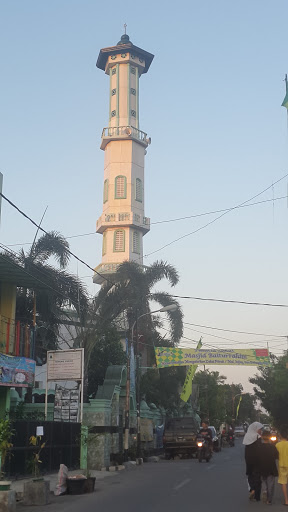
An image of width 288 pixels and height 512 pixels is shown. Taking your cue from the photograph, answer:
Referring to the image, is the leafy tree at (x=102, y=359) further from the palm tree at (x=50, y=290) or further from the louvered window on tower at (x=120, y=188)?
the louvered window on tower at (x=120, y=188)

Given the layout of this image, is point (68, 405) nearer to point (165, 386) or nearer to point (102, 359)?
point (102, 359)

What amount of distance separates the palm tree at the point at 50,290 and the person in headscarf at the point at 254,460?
53.0 ft

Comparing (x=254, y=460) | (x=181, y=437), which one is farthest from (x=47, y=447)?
(x=181, y=437)

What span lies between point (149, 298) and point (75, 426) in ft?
61.7

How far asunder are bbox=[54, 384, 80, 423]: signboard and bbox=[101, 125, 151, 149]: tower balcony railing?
5209 cm

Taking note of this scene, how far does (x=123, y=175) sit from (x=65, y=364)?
50.7m

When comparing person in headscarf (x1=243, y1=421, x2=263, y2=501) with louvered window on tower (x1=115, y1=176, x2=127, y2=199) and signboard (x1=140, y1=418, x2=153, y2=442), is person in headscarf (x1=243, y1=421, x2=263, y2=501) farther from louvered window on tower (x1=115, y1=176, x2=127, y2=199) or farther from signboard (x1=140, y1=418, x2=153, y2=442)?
louvered window on tower (x1=115, y1=176, x2=127, y2=199)

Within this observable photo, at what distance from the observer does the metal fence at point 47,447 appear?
60.2 feet

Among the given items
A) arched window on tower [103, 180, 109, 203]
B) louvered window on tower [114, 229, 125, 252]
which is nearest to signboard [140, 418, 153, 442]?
louvered window on tower [114, 229, 125, 252]

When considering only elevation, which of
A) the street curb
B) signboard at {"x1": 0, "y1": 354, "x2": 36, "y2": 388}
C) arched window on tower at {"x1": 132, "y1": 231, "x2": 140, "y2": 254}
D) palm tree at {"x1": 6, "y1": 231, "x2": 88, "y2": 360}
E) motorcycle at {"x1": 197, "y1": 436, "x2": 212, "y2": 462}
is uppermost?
arched window on tower at {"x1": 132, "y1": 231, "x2": 140, "y2": 254}

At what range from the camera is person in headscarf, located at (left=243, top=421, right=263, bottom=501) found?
13.0 m

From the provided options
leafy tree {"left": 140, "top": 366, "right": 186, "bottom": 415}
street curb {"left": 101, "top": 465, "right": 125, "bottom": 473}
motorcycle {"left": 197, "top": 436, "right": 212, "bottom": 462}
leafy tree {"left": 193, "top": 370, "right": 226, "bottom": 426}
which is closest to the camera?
street curb {"left": 101, "top": 465, "right": 125, "bottom": 473}

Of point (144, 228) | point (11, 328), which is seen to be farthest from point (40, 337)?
point (144, 228)

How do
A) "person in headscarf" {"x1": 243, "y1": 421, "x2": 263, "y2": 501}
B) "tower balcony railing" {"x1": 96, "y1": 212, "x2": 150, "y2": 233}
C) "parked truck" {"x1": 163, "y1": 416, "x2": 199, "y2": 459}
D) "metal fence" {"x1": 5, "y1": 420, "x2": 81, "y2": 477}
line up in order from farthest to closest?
"tower balcony railing" {"x1": 96, "y1": 212, "x2": 150, "y2": 233} → "parked truck" {"x1": 163, "y1": 416, "x2": 199, "y2": 459} → "metal fence" {"x1": 5, "y1": 420, "x2": 81, "y2": 477} → "person in headscarf" {"x1": 243, "y1": 421, "x2": 263, "y2": 501}
